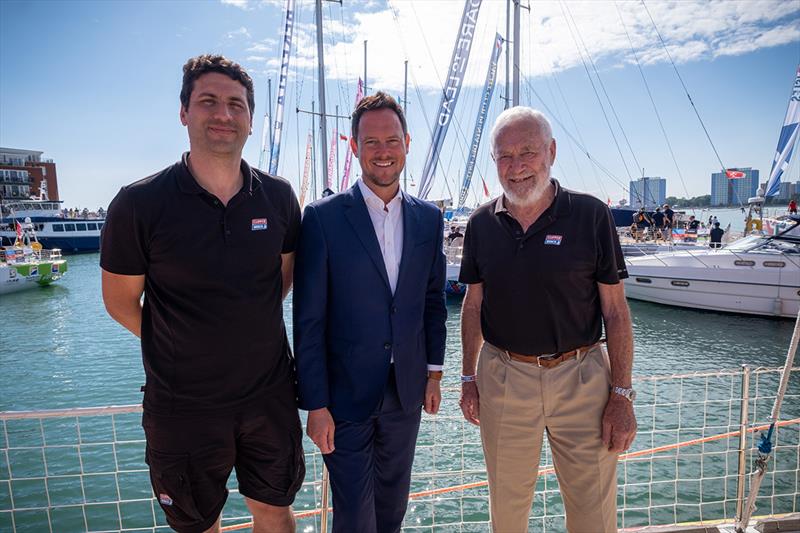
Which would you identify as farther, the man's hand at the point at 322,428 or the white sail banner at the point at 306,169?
the white sail banner at the point at 306,169

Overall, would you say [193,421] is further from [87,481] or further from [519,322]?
[87,481]

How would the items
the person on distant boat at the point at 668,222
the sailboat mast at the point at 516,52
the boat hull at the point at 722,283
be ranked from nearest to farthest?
1. the boat hull at the point at 722,283
2. the sailboat mast at the point at 516,52
3. the person on distant boat at the point at 668,222

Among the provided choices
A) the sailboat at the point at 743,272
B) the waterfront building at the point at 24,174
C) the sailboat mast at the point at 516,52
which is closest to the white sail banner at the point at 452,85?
the sailboat mast at the point at 516,52

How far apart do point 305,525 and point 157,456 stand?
3.00 meters

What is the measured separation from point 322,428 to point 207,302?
26.8 inches

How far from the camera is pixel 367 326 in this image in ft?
6.15

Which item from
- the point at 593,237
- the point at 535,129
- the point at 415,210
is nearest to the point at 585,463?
the point at 593,237

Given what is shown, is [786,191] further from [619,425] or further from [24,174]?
[24,174]

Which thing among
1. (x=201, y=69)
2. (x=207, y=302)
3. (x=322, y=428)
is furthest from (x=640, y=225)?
(x=207, y=302)

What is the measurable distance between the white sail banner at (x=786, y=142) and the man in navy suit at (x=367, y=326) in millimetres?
18445

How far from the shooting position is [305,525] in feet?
14.0

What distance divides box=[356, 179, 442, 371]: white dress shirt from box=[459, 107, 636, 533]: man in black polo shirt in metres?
0.45

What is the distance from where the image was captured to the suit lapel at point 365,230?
1872 millimetres

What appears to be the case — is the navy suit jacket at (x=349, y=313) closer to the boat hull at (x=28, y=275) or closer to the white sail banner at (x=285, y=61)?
the white sail banner at (x=285, y=61)
